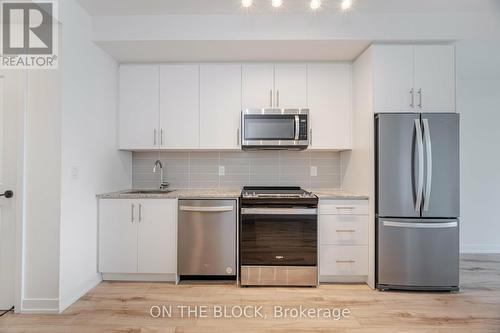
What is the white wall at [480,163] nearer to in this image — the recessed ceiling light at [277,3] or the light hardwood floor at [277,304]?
the light hardwood floor at [277,304]

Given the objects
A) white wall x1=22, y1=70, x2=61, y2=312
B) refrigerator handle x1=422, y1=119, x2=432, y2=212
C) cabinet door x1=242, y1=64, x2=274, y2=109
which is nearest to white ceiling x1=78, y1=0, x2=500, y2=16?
cabinet door x1=242, y1=64, x2=274, y2=109

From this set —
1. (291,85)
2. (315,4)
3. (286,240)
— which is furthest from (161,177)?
(315,4)

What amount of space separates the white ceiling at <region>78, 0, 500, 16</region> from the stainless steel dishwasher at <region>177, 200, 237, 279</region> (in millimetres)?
1801

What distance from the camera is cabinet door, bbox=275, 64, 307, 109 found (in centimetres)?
314

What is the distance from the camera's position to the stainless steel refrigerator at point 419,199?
2561mm

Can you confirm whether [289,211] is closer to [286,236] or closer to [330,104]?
[286,236]

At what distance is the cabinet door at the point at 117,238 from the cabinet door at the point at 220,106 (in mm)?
1075

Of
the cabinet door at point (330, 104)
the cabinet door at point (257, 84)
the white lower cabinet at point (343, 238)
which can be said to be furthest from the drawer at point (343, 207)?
the cabinet door at point (257, 84)

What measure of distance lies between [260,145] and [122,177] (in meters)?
1.65

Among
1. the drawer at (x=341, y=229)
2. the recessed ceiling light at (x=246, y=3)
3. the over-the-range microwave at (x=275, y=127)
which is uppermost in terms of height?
the recessed ceiling light at (x=246, y=3)

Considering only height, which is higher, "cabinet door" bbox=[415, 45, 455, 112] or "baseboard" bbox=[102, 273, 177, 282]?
"cabinet door" bbox=[415, 45, 455, 112]

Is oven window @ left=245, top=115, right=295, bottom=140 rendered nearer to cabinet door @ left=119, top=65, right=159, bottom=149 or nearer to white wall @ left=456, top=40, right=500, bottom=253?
cabinet door @ left=119, top=65, right=159, bottom=149

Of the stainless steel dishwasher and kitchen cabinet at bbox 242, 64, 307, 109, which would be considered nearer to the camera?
the stainless steel dishwasher

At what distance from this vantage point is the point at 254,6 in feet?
8.29
